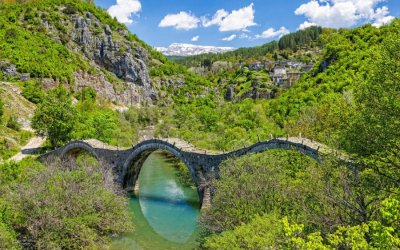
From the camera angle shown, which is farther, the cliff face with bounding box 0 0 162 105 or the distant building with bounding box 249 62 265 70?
the distant building with bounding box 249 62 265 70

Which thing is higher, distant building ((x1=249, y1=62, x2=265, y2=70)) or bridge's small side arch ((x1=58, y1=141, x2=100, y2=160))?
distant building ((x1=249, y1=62, x2=265, y2=70))

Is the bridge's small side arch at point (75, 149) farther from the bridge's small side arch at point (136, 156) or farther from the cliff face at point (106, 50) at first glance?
the cliff face at point (106, 50)

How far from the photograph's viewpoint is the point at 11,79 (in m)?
65.6

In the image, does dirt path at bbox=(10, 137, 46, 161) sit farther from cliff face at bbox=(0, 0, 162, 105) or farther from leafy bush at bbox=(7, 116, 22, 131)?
cliff face at bbox=(0, 0, 162, 105)

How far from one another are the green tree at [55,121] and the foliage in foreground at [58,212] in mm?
23430

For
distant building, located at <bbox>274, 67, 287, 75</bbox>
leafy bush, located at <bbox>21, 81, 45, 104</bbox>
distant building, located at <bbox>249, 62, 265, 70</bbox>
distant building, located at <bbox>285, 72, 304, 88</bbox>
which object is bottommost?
leafy bush, located at <bbox>21, 81, 45, 104</bbox>

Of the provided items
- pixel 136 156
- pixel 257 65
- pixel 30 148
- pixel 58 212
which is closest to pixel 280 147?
pixel 58 212

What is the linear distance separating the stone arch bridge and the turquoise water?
2182 mm

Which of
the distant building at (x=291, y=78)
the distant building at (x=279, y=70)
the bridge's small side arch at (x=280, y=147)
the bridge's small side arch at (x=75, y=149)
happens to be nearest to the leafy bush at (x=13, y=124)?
the bridge's small side arch at (x=75, y=149)

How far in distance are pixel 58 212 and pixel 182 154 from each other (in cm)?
1463

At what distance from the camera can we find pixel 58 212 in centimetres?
2217

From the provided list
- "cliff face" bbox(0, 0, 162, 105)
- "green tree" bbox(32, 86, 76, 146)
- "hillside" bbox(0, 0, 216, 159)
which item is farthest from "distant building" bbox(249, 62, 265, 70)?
"green tree" bbox(32, 86, 76, 146)

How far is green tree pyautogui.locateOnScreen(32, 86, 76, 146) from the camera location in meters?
49.1

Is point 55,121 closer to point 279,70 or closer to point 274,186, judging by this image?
point 274,186
